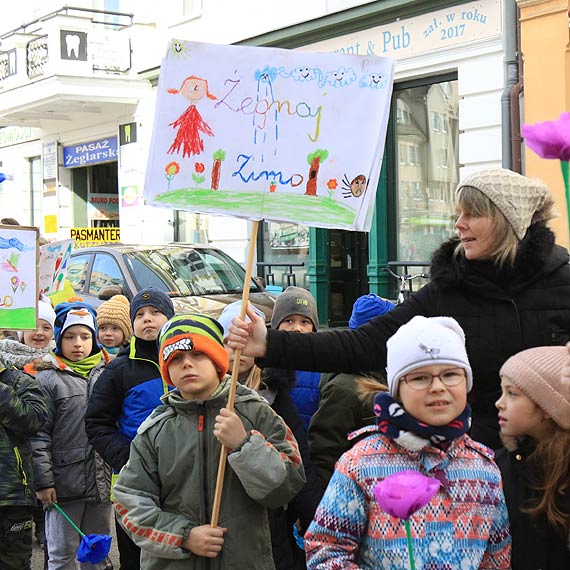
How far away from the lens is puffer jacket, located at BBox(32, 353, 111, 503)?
507 centimetres

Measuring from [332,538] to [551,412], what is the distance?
68cm

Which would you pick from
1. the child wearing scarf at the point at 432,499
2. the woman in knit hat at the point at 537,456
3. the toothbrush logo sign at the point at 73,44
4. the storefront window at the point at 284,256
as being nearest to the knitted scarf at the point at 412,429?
the child wearing scarf at the point at 432,499

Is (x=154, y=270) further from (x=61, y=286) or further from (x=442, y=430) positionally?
Result: (x=442, y=430)

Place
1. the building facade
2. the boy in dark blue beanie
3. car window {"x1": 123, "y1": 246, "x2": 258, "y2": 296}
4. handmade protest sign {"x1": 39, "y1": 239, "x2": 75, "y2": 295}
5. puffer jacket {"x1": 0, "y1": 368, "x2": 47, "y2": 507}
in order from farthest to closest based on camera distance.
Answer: the building facade
car window {"x1": 123, "y1": 246, "x2": 258, "y2": 296}
handmade protest sign {"x1": 39, "y1": 239, "x2": 75, "y2": 295}
the boy in dark blue beanie
puffer jacket {"x1": 0, "y1": 368, "x2": 47, "y2": 507}

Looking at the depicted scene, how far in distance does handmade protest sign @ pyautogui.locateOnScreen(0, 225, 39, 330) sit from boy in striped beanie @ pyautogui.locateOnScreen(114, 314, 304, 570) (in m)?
1.49

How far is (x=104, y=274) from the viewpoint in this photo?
10.1 metres

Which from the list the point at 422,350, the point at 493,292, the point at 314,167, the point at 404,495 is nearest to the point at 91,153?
the point at 314,167

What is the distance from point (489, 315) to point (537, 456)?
556 millimetres

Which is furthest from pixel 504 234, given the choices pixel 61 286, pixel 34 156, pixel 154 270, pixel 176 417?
pixel 34 156

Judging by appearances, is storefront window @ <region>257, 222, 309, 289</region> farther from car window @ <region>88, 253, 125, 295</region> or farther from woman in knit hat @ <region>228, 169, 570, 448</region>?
woman in knit hat @ <region>228, 169, 570, 448</region>

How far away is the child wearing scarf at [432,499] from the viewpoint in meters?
2.47

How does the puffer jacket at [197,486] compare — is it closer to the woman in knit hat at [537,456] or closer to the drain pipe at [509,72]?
the woman in knit hat at [537,456]

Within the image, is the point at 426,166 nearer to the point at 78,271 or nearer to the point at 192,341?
the point at 78,271

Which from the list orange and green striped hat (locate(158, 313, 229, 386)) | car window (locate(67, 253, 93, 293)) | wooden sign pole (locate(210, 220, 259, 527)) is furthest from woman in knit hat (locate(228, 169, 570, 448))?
car window (locate(67, 253, 93, 293))
